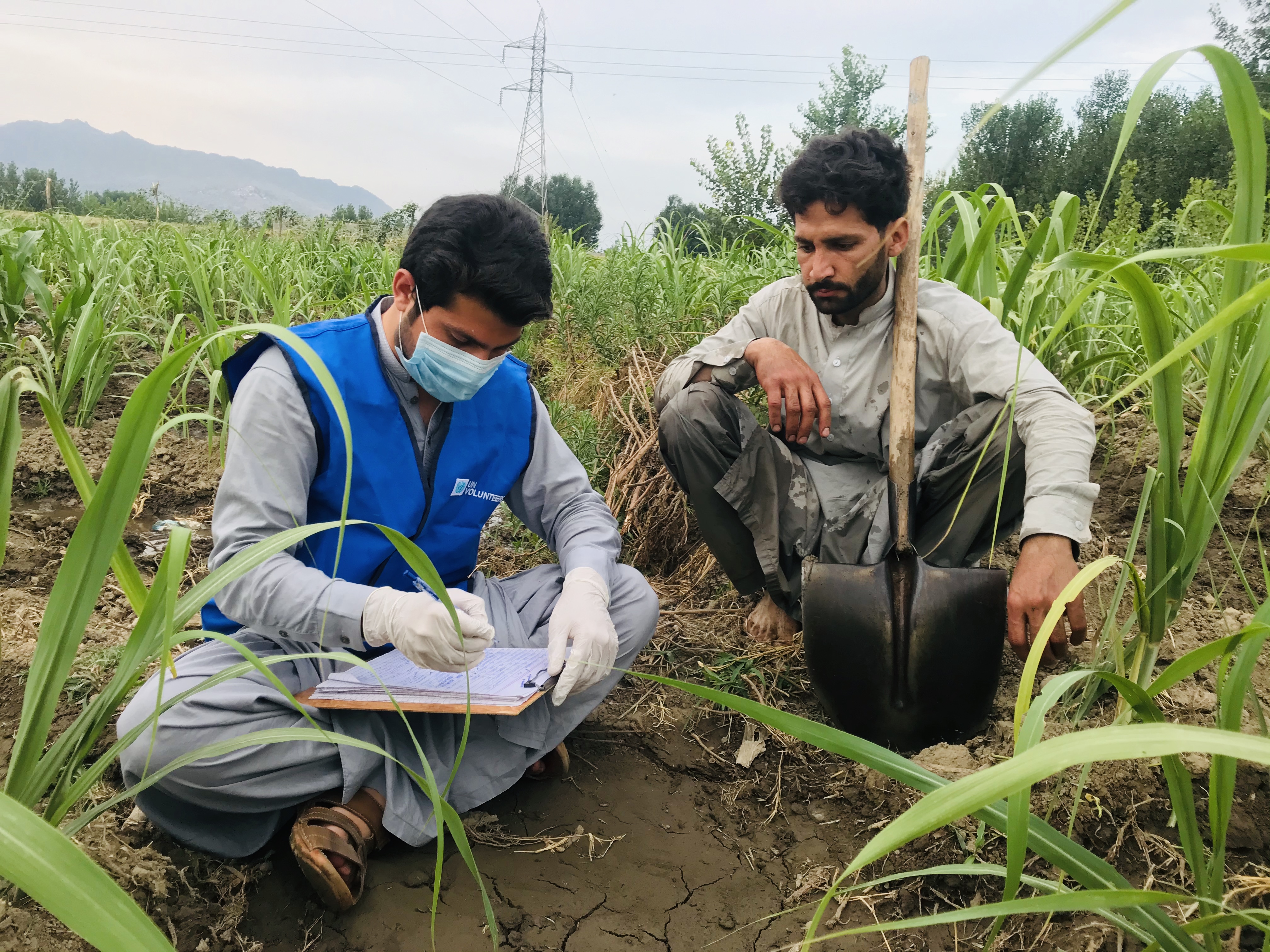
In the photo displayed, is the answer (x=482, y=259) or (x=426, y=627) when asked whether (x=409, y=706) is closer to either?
(x=426, y=627)

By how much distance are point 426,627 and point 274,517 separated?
347 mm

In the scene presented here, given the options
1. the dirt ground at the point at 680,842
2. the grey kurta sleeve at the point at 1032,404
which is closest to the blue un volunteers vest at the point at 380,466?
the dirt ground at the point at 680,842

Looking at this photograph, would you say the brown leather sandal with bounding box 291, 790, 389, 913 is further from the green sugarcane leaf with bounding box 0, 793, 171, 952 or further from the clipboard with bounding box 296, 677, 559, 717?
the green sugarcane leaf with bounding box 0, 793, 171, 952

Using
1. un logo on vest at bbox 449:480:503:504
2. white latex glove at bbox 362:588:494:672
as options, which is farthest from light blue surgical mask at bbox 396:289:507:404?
white latex glove at bbox 362:588:494:672

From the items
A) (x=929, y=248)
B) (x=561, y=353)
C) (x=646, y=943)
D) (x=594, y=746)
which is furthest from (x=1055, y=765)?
(x=561, y=353)

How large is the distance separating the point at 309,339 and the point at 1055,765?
1432 mm

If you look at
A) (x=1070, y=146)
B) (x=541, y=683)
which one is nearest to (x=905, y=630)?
(x=541, y=683)

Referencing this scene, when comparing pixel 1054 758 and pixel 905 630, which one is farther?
pixel 905 630

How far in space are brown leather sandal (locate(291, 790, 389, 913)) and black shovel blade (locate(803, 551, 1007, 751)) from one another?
0.93 meters

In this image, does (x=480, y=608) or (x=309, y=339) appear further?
(x=309, y=339)

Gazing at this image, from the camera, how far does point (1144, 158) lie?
75.3 feet

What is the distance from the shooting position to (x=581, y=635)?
1593 millimetres

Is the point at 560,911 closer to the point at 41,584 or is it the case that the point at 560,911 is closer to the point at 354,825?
the point at 354,825

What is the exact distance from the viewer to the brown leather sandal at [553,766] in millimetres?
1738
